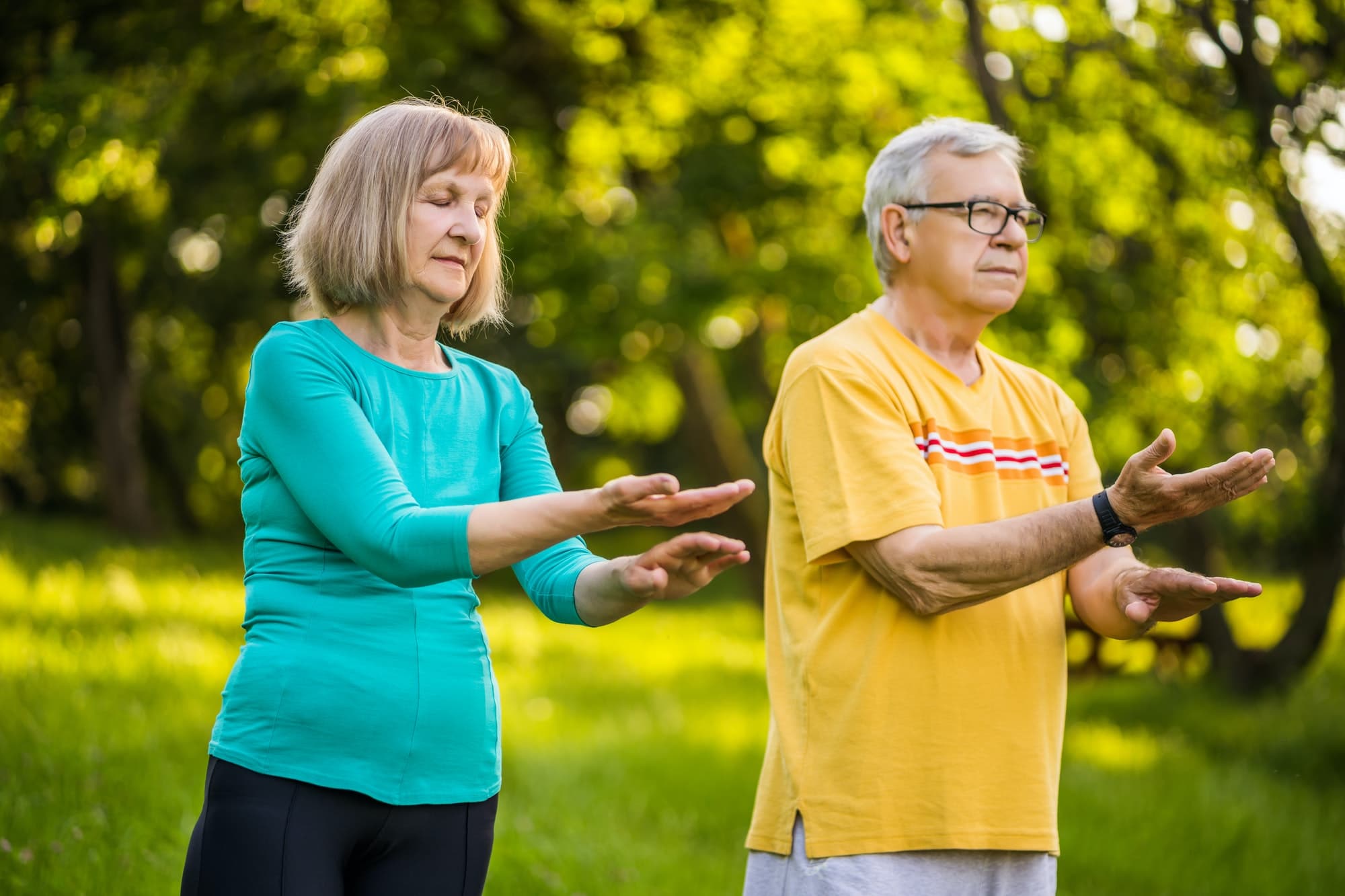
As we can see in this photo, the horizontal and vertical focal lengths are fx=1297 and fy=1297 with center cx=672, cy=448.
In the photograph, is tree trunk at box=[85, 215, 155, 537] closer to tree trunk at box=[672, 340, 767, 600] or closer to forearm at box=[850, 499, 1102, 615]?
tree trunk at box=[672, 340, 767, 600]

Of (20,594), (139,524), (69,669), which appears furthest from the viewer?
(139,524)

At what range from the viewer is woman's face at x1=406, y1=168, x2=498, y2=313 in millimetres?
2123

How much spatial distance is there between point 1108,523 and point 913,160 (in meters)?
0.98

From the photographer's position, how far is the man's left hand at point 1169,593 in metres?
2.28

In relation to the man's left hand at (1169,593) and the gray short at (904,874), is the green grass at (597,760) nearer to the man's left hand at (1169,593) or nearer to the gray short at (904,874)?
the gray short at (904,874)

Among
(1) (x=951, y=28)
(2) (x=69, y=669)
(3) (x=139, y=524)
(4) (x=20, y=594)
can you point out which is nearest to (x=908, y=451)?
(2) (x=69, y=669)

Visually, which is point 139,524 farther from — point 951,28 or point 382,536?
point 382,536

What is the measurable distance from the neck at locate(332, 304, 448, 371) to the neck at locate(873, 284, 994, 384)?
1038mm

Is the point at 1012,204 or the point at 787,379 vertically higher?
the point at 1012,204

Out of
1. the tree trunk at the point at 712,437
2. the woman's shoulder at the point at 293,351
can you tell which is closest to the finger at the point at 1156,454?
the woman's shoulder at the point at 293,351

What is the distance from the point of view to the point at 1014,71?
9.55 metres

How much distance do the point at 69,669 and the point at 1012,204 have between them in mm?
5219

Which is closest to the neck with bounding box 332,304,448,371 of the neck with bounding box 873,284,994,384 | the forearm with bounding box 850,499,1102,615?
the forearm with bounding box 850,499,1102,615

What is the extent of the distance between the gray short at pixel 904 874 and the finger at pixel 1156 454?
812 millimetres
